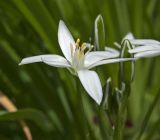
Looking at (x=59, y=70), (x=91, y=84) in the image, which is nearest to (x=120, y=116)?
(x=91, y=84)

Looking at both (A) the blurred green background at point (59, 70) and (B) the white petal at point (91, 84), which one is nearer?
(B) the white petal at point (91, 84)

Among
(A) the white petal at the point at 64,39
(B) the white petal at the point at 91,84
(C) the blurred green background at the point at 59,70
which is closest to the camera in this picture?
(B) the white petal at the point at 91,84

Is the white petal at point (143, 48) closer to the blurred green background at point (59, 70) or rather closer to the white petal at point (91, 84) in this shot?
the white petal at point (91, 84)

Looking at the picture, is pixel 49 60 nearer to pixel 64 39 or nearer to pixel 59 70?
pixel 64 39

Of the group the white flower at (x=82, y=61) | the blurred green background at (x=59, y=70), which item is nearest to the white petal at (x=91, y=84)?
the white flower at (x=82, y=61)

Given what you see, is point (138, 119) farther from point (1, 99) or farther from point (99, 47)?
point (99, 47)

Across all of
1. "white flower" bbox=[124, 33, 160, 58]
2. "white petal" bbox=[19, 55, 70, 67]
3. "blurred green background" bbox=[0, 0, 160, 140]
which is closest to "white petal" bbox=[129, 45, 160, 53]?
"white flower" bbox=[124, 33, 160, 58]

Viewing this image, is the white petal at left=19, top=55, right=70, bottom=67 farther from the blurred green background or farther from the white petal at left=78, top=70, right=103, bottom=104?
the blurred green background
